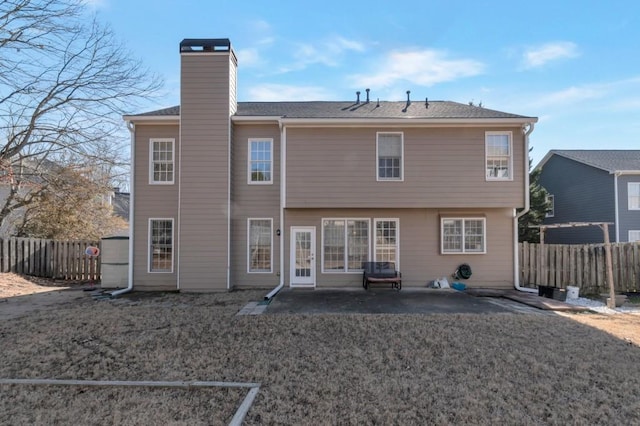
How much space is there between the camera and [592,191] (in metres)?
17.8

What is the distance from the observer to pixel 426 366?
15.2 ft

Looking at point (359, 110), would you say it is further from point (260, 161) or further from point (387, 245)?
point (387, 245)

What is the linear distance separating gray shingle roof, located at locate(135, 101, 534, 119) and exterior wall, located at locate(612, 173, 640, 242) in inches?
412

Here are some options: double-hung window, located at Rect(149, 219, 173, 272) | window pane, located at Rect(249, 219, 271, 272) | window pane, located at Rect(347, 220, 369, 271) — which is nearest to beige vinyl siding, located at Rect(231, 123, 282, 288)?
window pane, located at Rect(249, 219, 271, 272)

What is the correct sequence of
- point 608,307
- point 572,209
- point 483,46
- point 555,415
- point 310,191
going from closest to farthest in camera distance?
point 555,415 < point 608,307 < point 310,191 < point 483,46 < point 572,209

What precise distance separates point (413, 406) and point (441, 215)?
8469 millimetres

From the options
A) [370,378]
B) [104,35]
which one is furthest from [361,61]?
[370,378]

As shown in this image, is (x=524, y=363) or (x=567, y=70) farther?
(x=567, y=70)

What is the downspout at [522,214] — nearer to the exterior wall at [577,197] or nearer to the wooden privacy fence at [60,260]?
the exterior wall at [577,197]

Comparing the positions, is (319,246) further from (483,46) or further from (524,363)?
(483,46)

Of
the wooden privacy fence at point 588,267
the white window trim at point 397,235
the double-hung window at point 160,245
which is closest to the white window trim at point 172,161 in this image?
the double-hung window at point 160,245

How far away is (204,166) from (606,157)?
838 inches

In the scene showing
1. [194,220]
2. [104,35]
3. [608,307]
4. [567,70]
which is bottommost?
[608,307]

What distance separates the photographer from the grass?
343 centimetres
